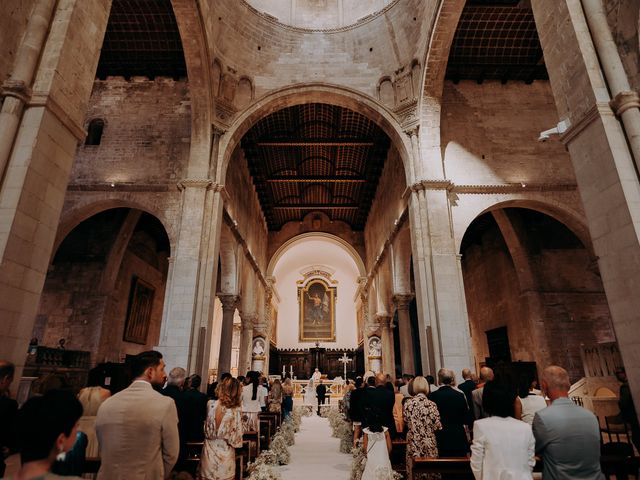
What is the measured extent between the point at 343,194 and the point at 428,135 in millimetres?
11287

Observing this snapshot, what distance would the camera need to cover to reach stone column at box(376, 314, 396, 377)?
1911 centimetres

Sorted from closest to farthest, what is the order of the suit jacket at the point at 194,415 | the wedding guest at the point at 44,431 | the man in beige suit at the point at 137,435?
the wedding guest at the point at 44,431 < the man in beige suit at the point at 137,435 < the suit jacket at the point at 194,415

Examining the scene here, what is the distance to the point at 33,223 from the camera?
14.5 feet

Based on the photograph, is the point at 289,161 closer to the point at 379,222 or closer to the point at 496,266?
the point at 379,222

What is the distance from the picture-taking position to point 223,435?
3.60 meters

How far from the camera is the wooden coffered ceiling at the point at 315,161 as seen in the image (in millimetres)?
16266

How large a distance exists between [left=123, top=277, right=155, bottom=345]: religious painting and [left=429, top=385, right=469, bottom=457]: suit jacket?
568 inches

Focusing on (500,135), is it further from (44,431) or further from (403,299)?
(44,431)

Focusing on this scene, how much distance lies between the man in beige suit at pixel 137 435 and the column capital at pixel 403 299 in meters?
14.2

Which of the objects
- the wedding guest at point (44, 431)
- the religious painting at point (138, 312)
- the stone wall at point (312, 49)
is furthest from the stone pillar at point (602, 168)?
the religious painting at point (138, 312)

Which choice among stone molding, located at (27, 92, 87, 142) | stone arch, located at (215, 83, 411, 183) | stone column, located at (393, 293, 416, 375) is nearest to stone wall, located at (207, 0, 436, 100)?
stone arch, located at (215, 83, 411, 183)

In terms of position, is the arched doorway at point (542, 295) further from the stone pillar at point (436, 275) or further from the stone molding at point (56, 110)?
the stone molding at point (56, 110)

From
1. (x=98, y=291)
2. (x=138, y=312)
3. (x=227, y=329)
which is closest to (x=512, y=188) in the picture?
(x=227, y=329)

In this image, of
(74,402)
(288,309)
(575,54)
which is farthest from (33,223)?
(288,309)
